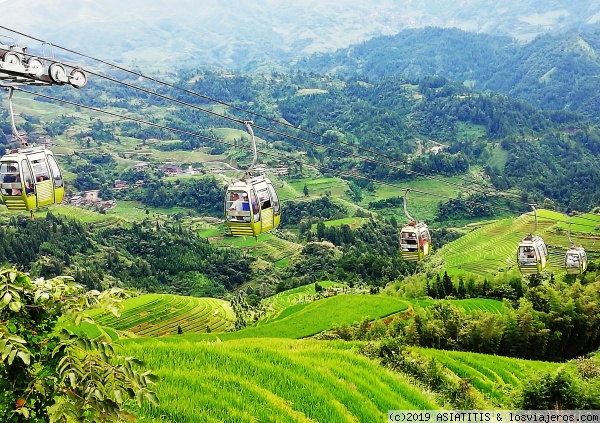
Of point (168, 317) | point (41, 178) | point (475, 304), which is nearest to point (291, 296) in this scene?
point (168, 317)

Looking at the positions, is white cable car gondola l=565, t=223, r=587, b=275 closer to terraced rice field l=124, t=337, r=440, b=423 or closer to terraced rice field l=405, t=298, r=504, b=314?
terraced rice field l=405, t=298, r=504, b=314

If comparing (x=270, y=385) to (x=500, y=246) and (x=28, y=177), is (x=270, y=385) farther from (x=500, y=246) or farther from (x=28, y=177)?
(x=500, y=246)

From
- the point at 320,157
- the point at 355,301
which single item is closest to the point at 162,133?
the point at 320,157

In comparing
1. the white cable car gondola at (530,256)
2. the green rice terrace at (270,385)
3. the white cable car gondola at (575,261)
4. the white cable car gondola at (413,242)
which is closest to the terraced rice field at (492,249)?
the white cable car gondola at (575,261)

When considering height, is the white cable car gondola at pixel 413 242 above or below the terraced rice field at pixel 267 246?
above

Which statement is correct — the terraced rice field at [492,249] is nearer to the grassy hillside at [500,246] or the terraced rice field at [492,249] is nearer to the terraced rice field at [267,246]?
the grassy hillside at [500,246]
